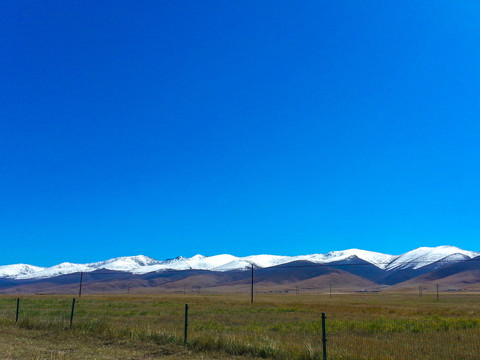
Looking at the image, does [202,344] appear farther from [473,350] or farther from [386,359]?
[473,350]

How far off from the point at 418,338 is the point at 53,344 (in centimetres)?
1768

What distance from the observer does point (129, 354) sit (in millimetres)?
16500

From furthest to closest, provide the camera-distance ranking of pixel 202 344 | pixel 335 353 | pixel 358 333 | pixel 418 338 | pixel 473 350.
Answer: pixel 358 333
pixel 418 338
pixel 473 350
pixel 202 344
pixel 335 353

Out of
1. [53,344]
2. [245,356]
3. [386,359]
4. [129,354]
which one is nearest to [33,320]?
[53,344]

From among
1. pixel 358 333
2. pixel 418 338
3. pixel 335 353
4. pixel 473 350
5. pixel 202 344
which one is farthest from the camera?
pixel 358 333

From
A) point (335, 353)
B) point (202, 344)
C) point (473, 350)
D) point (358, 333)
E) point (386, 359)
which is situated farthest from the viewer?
point (358, 333)

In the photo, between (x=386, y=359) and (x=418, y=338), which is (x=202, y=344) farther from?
(x=418, y=338)

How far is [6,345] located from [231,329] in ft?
42.1

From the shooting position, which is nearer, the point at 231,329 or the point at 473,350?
the point at 473,350

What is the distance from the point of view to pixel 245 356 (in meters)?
16.2

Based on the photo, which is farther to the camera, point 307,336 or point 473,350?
point 307,336

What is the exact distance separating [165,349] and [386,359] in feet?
27.3

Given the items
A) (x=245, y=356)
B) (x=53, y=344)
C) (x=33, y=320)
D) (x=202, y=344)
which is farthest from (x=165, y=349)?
(x=33, y=320)

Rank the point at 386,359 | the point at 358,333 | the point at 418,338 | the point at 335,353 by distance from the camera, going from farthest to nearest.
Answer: the point at 358,333 → the point at 418,338 → the point at 335,353 → the point at 386,359
